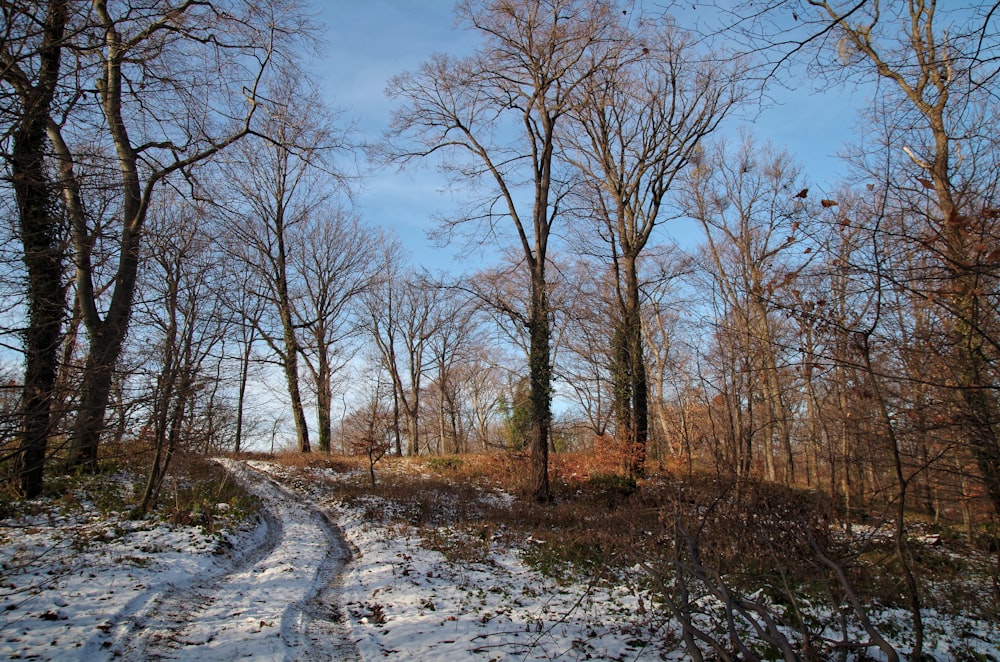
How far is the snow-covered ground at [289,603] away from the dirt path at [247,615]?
2 centimetres

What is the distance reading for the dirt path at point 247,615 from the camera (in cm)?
460

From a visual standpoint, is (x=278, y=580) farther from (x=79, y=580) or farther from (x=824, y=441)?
(x=824, y=441)

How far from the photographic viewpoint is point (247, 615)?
552cm

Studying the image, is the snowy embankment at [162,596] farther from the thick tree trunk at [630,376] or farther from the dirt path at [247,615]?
the thick tree trunk at [630,376]

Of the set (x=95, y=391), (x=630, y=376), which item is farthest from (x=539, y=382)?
(x=95, y=391)

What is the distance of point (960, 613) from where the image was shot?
6172 mm

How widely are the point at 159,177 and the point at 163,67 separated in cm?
321

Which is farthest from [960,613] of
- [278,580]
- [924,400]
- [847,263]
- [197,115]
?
[197,115]

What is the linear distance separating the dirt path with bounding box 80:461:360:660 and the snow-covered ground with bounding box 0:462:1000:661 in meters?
0.02

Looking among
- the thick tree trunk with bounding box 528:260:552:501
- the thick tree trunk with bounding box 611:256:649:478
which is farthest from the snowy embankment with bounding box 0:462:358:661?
the thick tree trunk with bounding box 611:256:649:478

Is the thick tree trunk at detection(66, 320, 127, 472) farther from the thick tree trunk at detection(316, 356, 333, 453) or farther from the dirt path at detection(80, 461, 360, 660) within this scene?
the thick tree trunk at detection(316, 356, 333, 453)

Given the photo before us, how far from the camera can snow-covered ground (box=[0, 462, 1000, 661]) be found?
4711 mm

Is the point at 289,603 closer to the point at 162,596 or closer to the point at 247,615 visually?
the point at 247,615

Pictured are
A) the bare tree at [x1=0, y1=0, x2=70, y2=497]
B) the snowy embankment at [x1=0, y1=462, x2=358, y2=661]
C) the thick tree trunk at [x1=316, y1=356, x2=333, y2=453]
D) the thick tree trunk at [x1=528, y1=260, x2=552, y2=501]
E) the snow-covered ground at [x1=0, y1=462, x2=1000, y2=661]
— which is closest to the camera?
the bare tree at [x1=0, y1=0, x2=70, y2=497]
